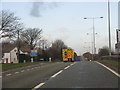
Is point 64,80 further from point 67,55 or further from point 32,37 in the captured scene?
point 32,37

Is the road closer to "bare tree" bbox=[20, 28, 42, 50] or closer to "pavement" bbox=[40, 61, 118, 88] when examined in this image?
"pavement" bbox=[40, 61, 118, 88]

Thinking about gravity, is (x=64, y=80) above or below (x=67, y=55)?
below

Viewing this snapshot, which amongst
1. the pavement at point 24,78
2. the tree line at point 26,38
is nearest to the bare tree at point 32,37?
the tree line at point 26,38

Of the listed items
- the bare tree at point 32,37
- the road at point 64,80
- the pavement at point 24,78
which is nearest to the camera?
the road at point 64,80

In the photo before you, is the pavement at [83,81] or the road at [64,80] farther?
the road at [64,80]

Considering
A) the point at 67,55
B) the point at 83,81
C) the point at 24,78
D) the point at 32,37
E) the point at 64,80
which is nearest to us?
the point at 83,81

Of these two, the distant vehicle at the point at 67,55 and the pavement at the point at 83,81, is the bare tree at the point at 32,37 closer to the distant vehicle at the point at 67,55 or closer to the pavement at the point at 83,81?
the distant vehicle at the point at 67,55

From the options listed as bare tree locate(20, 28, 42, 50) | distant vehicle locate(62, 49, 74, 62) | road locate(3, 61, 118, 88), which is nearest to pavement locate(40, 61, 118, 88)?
road locate(3, 61, 118, 88)

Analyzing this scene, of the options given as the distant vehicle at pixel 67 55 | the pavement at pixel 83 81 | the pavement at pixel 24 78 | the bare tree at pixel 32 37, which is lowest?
the pavement at pixel 24 78

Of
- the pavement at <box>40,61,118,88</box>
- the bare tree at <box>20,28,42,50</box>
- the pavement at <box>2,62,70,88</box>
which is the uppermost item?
the bare tree at <box>20,28,42,50</box>

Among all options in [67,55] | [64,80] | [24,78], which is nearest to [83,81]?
[64,80]

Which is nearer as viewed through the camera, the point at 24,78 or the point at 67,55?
the point at 24,78

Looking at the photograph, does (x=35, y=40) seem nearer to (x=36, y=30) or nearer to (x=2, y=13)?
(x=36, y=30)

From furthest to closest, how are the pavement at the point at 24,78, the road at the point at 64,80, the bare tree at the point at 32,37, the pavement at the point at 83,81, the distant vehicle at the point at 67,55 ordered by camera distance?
the bare tree at the point at 32,37 → the distant vehicle at the point at 67,55 → the pavement at the point at 24,78 → the road at the point at 64,80 → the pavement at the point at 83,81
